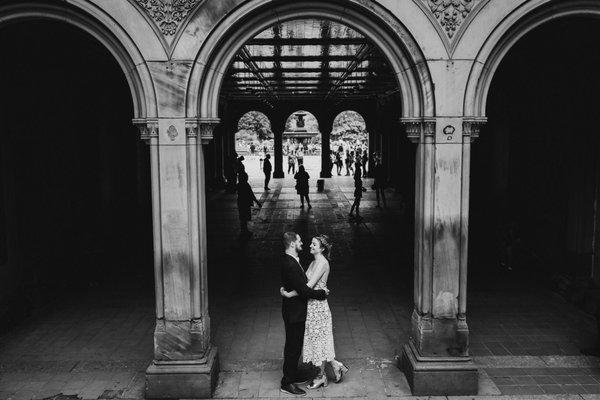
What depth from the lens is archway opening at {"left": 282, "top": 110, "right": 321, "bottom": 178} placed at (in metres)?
47.8

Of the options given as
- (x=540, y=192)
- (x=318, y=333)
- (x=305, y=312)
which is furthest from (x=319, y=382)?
(x=540, y=192)

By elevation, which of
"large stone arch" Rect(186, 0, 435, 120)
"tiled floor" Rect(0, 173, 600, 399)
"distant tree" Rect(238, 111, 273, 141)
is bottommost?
"tiled floor" Rect(0, 173, 600, 399)

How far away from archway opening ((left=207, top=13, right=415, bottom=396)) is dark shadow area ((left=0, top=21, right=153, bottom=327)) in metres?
2.00

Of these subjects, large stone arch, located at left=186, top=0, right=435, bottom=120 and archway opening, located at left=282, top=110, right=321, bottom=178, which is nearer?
large stone arch, located at left=186, top=0, right=435, bottom=120

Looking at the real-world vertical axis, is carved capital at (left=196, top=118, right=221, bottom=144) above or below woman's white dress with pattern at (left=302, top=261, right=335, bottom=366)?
above

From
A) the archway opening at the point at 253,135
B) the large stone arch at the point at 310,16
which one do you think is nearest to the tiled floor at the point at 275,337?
the large stone arch at the point at 310,16

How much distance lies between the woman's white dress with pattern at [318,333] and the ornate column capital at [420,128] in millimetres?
1968

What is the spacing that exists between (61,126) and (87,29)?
4965mm

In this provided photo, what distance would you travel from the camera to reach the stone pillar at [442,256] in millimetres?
6316

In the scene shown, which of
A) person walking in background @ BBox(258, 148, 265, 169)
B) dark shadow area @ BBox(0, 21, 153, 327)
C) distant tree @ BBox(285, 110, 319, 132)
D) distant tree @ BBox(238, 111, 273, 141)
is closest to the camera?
dark shadow area @ BBox(0, 21, 153, 327)

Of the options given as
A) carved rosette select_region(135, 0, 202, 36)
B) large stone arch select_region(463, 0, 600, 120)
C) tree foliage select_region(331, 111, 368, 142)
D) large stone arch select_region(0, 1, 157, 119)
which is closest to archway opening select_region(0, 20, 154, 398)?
large stone arch select_region(0, 1, 157, 119)

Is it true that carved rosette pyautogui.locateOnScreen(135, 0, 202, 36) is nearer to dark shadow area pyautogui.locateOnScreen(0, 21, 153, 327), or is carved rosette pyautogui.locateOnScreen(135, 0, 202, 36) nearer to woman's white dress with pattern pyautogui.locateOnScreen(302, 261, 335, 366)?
dark shadow area pyautogui.locateOnScreen(0, 21, 153, 327)

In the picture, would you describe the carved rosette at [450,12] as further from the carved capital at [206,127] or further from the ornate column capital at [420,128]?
the carved capital at [206,127]

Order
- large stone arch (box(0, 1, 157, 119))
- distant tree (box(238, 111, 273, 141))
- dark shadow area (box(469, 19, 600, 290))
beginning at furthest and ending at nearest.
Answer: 1. distant tree (box(238, 111, 273, 141))
2. dark shadow area (box(469, 19, 600, 290))
3. large stone arch (box(0, 1, 157, 119))
